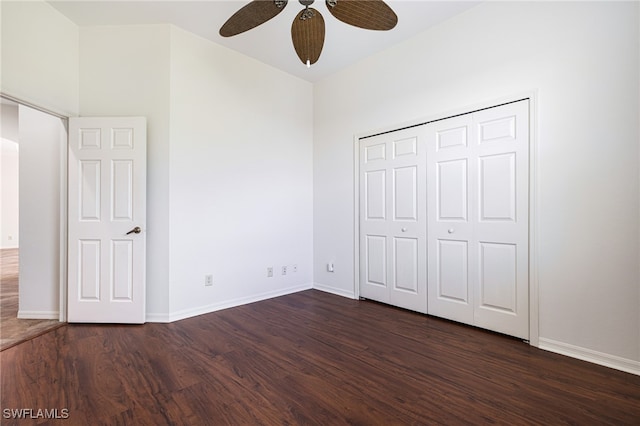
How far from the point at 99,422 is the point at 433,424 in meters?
1.77

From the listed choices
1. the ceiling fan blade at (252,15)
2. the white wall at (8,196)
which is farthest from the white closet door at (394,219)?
the white wall at (8,196)

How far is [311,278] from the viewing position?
4359 mm

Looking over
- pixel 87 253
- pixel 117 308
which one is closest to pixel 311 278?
pixel 117 308

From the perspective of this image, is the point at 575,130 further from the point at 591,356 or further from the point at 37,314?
the point at 37,314

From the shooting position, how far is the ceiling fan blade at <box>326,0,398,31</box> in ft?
5.72

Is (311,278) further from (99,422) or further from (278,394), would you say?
(99,422)

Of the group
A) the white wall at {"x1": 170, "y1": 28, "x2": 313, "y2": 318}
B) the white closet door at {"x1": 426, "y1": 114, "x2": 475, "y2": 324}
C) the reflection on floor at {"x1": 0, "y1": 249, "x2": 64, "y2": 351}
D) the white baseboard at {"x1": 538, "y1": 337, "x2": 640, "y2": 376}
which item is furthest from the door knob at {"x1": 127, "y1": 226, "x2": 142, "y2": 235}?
the white baseboard at {"x1": 538, "y1": 337, "x2": 640, "y2": 376}

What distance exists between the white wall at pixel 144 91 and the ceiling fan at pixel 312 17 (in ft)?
4.65

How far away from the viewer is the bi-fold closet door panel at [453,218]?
2.53 metres

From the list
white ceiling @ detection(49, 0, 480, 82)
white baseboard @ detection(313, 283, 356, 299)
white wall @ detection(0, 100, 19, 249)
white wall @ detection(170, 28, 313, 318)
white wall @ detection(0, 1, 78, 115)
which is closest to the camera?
white wall @ detection(0, 1, 78, 115)

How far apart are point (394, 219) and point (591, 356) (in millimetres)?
1981

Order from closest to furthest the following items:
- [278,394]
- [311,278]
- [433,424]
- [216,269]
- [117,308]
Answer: [433,424], [278,394], [117,308], [216,269], [311,278]

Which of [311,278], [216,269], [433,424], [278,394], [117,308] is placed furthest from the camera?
[311,278]

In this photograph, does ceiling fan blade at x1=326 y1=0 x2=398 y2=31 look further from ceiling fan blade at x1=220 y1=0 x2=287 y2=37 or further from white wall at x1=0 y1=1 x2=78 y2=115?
white wall at x1=0 y1=1 x2=78 y2=115
